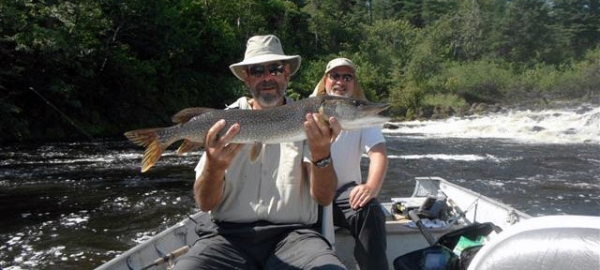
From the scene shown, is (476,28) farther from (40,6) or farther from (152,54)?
(40,6)

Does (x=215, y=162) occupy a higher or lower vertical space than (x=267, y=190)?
higher

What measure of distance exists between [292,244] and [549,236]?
74.8 inches

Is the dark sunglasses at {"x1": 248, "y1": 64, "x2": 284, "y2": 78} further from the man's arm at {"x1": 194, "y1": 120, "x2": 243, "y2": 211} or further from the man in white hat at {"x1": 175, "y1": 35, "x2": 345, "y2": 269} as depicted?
the man's arm at {"x1": 194, "y1": 120, "x2": 243, "y2": 211}

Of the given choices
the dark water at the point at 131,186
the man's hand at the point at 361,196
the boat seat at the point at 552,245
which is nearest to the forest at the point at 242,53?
the dark water at the point at 131,186

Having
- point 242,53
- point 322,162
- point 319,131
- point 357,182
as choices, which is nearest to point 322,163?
point 322,162

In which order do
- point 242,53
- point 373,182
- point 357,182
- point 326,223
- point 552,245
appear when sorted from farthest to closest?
point 242,53, point 357,182, point 373,182, point 326,223, point 552,245

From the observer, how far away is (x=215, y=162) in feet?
10.3

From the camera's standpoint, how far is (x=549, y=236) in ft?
4.83

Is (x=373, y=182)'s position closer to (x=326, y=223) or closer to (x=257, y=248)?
(x=326, y=223)

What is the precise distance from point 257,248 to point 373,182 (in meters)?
1.30

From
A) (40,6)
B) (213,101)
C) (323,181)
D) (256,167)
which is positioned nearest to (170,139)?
(256,167)

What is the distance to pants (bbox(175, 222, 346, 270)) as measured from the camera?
119 inches

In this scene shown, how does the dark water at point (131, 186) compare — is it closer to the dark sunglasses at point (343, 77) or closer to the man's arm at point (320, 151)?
the dark sunglasses at point (343, 77)

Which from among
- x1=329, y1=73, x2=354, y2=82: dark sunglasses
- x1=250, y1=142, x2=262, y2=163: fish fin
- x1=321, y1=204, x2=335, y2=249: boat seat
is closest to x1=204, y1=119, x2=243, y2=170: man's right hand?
x1=250, y1=142, x2=262, y2=163: fish fin
